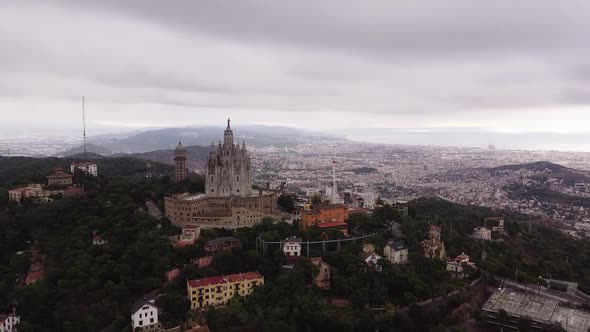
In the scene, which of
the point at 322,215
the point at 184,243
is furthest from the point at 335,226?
the point at 184,243

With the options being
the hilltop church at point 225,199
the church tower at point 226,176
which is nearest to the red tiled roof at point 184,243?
the hilltop church at point 225,199

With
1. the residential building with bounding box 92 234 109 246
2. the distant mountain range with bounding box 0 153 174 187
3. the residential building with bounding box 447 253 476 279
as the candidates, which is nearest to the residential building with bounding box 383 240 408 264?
the residential building with bounding box 447 253 476 279

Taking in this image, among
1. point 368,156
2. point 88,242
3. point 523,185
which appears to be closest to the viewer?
point 88,242

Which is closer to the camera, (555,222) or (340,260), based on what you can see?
(340,260)

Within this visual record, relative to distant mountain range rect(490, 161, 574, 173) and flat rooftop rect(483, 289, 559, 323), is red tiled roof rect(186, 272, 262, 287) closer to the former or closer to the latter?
flat rooftop rect(483, 289, 559, 323)

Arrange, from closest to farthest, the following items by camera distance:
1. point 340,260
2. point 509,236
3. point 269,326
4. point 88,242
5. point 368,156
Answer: point 269,326
point 340,260
point 88,242
point 509,236
point 368,156

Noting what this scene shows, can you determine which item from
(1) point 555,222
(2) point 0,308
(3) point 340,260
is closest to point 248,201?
(3) point 340,260

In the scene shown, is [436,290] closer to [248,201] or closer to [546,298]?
[546,298]
